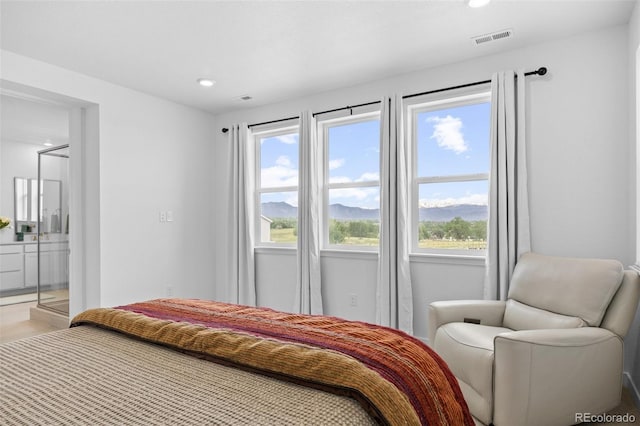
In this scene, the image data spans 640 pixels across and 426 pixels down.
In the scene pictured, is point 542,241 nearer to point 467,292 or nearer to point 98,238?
point 467,292

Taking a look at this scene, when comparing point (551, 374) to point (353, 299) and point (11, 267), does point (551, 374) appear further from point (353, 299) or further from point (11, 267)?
point (11, 267)

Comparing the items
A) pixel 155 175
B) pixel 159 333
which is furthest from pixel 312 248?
pixel 159 333

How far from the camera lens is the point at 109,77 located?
3.56 m

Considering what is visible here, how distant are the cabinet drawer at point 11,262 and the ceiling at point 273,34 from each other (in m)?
4.33

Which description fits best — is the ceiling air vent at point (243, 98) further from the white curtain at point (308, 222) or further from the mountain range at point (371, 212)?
the mountain range at point (371, 212)

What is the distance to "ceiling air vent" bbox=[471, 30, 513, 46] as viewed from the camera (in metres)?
2.79

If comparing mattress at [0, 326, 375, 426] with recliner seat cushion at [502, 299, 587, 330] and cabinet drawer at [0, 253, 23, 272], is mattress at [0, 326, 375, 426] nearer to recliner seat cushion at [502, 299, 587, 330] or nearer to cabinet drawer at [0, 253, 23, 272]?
recliner seat cushion at [502, 299, 587, 330]

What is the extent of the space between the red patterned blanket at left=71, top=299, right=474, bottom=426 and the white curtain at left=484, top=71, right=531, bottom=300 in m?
1.73

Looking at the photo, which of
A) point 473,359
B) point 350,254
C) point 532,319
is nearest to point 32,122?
point 350,254

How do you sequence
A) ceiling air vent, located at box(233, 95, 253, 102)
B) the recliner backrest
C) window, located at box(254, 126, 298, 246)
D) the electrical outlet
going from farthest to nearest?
1. window, located at box(254, 126, 298, 246)
2. ceiling air vent, located at box(233, 95, 253, 102)
3. the electrical outlet
4. the recliner backrest

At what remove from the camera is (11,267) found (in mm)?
6188

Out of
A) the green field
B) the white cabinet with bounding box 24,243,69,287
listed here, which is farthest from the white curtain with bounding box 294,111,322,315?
the white cabinet with bounding box 24,243,69,287

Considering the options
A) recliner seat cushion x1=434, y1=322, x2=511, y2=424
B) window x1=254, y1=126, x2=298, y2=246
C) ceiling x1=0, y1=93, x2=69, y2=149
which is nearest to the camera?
recliner seat cushion x1=434, y1=322, x2=511, y2=424

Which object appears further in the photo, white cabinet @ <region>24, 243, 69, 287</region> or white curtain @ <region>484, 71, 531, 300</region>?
white cabinet @ <region>24, 243, 69, 287</region>
